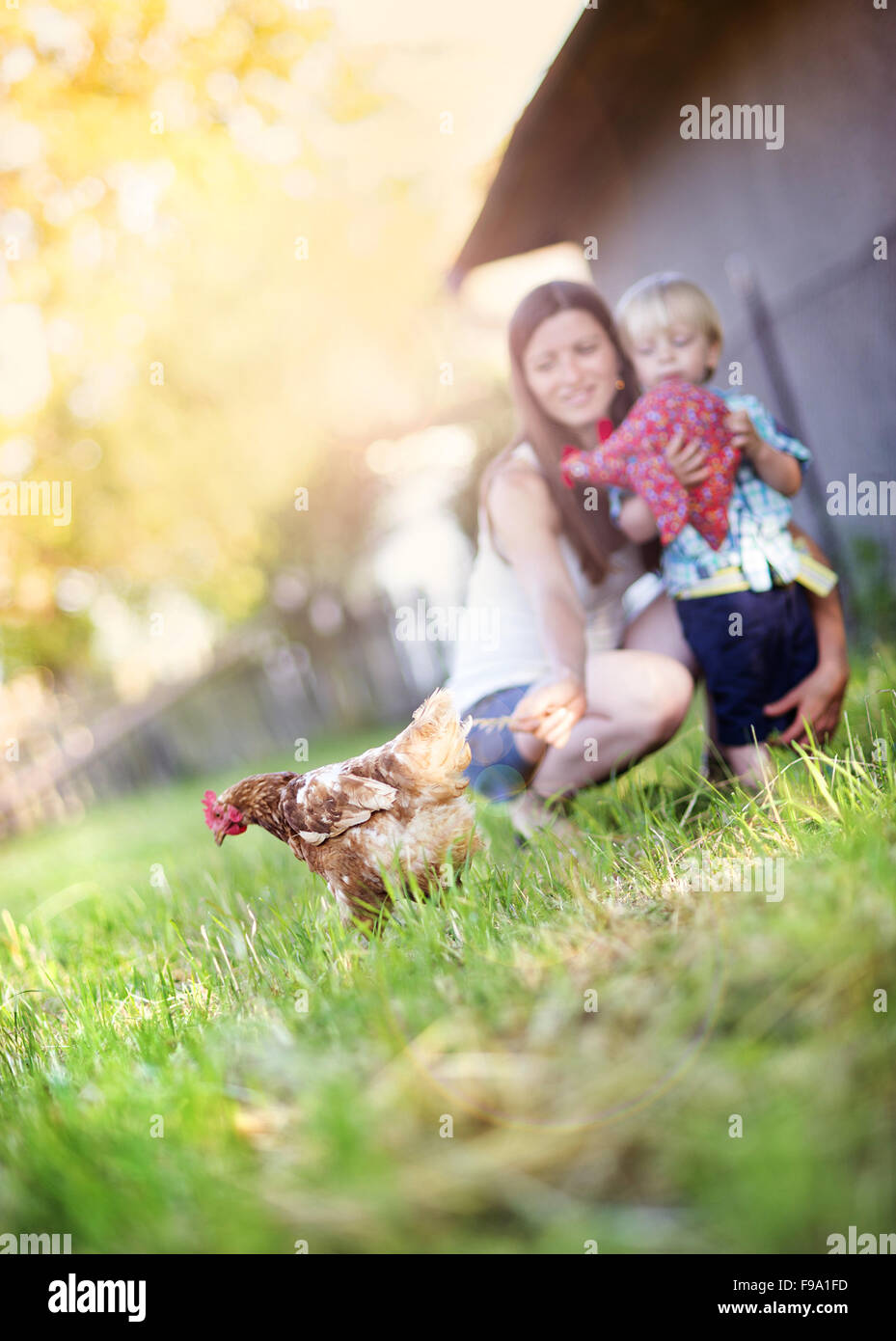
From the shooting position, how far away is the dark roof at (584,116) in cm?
336

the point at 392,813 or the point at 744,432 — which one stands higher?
the point at 744,432

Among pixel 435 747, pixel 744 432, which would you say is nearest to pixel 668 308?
pixel 744 432

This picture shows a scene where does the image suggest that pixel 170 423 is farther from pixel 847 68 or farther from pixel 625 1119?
pixel 625 1119

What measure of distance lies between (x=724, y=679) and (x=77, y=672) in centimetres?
1304

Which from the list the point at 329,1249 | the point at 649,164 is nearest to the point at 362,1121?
the point at 329,1249

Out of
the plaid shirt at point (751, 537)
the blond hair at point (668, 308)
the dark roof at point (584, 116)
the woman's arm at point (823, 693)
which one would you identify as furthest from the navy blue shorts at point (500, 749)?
the dark roof at point (584, 116)

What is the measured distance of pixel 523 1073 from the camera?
4.00ft

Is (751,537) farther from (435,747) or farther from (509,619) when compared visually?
(435,747)

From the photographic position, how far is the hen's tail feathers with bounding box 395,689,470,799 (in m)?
1.96

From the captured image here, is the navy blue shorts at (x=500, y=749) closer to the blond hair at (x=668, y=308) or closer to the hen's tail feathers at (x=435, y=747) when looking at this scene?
the hen's tail feathers at (x=435, y=747)

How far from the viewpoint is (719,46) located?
11.6 feet

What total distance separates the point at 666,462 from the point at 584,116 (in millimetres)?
2480

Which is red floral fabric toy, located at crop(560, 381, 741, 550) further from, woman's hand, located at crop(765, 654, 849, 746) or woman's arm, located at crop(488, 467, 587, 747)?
woman's hand, located at crop(765, 654, 849, 746)
